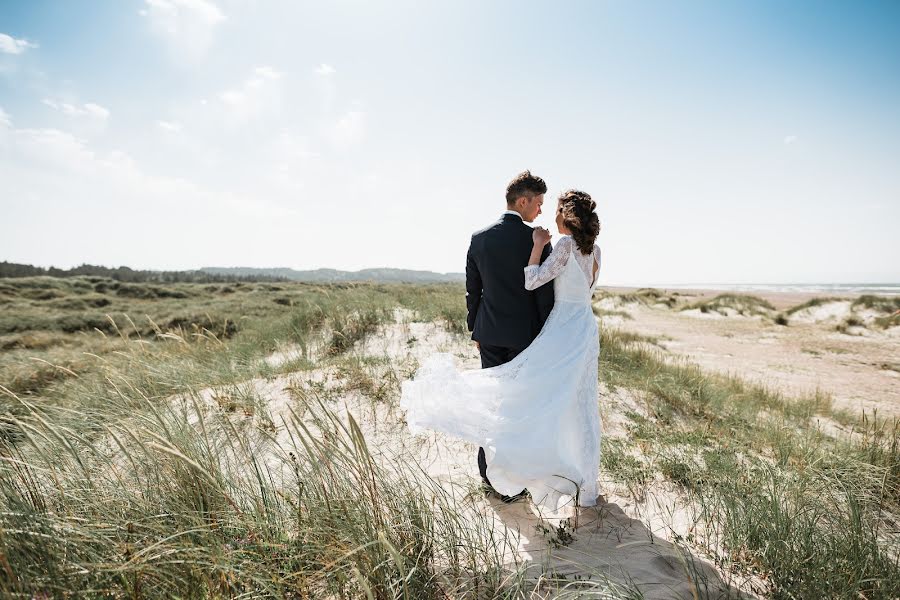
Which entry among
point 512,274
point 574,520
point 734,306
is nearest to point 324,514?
point 574,520

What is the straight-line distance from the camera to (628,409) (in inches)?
215

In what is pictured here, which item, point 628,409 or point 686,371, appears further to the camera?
point 686,371

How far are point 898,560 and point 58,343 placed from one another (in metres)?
19.7

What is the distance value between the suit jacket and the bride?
145 millimetres

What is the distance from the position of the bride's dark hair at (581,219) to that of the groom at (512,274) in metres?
0.26

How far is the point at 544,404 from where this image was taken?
291 centimetres

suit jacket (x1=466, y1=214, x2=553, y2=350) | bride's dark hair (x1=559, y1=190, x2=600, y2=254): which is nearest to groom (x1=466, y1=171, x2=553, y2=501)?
suit jacket (x1=466, y1=214, x2=553, y2=350)

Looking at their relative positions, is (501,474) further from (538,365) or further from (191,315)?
(191,315)

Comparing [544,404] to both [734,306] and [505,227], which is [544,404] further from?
[734,306]

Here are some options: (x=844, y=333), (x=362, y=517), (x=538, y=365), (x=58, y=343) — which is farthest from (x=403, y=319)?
(x=844, y=333)

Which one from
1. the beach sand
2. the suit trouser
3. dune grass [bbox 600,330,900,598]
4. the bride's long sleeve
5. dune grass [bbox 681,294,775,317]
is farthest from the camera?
dune grass [bbox 681,294,775,317]

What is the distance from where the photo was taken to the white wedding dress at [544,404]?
2.77 metres

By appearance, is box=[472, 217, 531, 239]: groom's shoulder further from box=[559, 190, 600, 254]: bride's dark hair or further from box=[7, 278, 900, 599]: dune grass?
box=[7, 278, 900, 599]: dune grass

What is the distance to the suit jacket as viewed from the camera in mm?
3266
